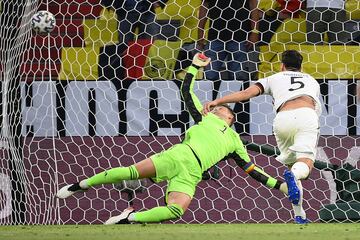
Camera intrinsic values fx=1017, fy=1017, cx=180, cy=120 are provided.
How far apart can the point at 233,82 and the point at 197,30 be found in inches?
44.1

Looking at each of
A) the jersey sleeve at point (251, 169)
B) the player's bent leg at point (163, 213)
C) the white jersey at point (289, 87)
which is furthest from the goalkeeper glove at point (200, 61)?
the player's bent leg at point (163, 213)

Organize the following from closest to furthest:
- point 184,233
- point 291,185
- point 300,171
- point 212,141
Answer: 1. point 184,233
2. point 291,185
3. point 300,171
4. point 212,141

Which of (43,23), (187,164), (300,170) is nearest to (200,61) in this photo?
(187,164)

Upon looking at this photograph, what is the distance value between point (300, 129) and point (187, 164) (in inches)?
35.1

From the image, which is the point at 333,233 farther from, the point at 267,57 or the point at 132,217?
the point at 267,57

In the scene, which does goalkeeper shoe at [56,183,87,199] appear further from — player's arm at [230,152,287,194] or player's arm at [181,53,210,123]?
player's arm at [230,152,287,194]

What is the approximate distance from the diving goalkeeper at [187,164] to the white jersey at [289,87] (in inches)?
20.4

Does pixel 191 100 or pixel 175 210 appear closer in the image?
pixel 175 210

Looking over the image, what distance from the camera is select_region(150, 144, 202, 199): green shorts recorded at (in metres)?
7.57

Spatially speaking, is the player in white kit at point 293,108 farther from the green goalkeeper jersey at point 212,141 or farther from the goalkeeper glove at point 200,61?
the goalkeeper glove at point 200,61

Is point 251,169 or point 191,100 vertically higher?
point 191,100

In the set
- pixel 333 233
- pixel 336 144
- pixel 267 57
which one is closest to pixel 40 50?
pixel 267 57

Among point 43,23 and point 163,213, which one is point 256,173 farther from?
point 43,23

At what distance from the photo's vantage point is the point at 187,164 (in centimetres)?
763
